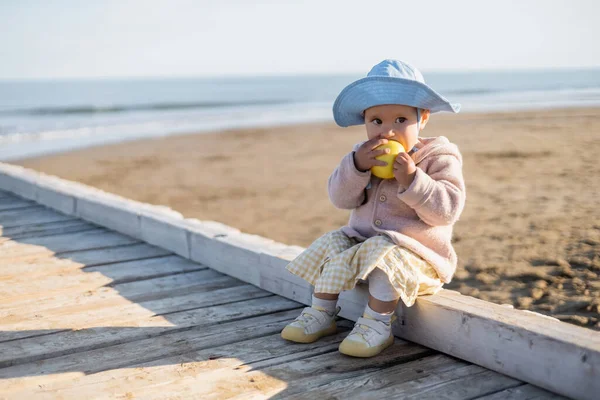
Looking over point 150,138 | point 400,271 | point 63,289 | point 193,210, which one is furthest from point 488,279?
point 150,138

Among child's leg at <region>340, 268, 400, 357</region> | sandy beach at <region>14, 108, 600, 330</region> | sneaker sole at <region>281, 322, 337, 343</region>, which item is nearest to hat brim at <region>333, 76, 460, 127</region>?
child's leg at <region>340, 268, 400, 357</region>

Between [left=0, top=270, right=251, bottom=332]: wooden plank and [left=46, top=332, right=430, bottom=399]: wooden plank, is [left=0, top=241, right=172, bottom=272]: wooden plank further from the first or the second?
[left=46, top=332, right=430, bottom=399]: wooden plank

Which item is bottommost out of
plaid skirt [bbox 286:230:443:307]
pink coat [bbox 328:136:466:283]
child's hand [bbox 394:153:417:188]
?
plaid skirt [bbox 286:230:443:307]

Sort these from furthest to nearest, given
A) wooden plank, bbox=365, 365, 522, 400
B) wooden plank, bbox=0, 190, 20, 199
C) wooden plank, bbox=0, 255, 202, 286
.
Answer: wooden plank, bbox=0, 190, 20, 199 < wooden plank, bbox=0, 255, 202, 286 < wooden plank, bbox=365, 365, 522, 400

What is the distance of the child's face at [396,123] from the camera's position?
2.81 metres

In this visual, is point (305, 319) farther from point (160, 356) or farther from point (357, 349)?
point (160, 356)

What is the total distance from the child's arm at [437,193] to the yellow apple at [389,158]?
83 millimetres

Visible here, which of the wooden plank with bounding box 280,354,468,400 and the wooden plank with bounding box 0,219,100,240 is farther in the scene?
the wooden plank with bounding box 0,219,100,240

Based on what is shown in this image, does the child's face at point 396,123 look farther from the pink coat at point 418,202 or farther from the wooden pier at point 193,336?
the wooden pier at point 193,336

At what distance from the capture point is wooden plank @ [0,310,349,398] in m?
2.44

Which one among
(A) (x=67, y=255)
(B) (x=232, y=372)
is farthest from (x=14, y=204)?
(B) (x=232, y=372)

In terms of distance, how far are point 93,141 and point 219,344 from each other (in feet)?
54.3

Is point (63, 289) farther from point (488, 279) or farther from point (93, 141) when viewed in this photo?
point (93, 141)

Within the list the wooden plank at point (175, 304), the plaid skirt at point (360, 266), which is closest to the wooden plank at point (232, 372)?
the plaid skirt at point (360, 266)
